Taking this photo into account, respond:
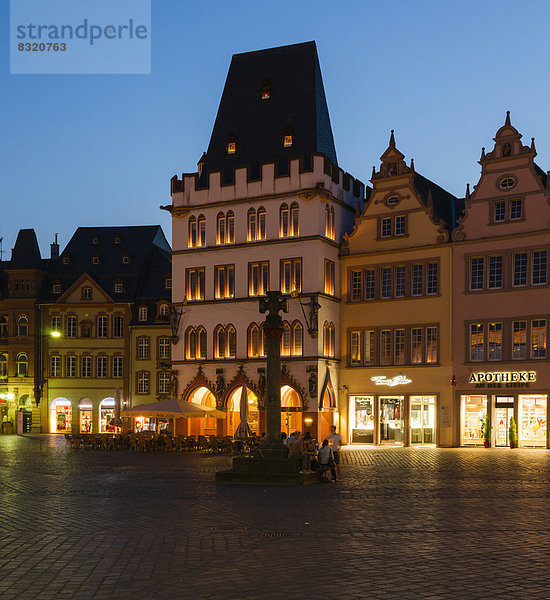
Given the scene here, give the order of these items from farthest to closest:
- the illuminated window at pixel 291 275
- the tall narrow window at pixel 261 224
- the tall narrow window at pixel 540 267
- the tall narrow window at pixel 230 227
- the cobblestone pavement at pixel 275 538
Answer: the tall narrow window at pixel 230 227, the tall narrow window at pixel 261 224, the illuminated window at pixel 291 275, the tall narrow window at pixel 540 267, the cobblestone pavement at pixel 275 538

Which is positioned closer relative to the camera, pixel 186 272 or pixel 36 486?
pixel 36 486

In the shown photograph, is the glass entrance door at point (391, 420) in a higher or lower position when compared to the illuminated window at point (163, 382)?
lower

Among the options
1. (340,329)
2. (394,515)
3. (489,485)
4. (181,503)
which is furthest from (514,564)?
(340,329)

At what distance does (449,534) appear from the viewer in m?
15.5

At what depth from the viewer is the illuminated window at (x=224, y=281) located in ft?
187

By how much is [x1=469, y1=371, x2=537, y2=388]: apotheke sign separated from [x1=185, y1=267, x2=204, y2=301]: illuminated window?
18.4 meters

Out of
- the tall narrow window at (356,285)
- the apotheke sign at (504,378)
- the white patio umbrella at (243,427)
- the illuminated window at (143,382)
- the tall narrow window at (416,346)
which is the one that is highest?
the tall narrow window at (356,285)

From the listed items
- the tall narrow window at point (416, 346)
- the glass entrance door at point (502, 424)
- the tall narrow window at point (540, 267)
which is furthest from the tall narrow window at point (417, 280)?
the glass entrance door at point (502, 424)

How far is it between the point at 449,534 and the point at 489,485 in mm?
10322

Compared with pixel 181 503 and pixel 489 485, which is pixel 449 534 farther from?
pixel 489 485

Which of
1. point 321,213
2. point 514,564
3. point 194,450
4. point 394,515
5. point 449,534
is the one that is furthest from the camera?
point 321,213

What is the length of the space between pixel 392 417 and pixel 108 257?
33.4 meters

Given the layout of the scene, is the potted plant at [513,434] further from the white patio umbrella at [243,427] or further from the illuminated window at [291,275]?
the illuminated window at [291,275]

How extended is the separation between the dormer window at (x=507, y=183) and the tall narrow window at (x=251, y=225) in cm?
1520
